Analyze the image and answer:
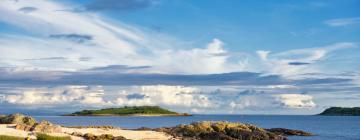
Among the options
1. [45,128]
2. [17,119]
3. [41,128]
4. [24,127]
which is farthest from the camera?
[17,119]

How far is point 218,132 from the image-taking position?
76312mm

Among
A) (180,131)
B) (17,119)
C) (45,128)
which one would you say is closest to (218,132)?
(180,131)

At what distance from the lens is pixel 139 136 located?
65188 mm

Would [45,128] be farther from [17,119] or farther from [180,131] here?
[180,131]

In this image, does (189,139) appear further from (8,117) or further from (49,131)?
(8,117)

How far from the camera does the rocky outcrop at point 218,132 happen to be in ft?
243

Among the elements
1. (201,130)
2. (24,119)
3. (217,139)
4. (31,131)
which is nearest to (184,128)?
(201,130)

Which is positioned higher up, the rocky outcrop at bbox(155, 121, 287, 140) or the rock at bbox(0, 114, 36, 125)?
the rock at bbox(0, 114, 36, 125)

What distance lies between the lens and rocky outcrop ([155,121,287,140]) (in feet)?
243

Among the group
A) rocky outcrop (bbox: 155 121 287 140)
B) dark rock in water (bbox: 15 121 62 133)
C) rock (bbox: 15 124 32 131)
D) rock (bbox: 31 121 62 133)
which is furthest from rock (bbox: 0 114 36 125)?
rocky outcrop (bbox: 155 121 287 140)

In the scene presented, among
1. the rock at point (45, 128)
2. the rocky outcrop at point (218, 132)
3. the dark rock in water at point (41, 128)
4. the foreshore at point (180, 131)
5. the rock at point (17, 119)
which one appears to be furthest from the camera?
the rocky outcrop at point (218, 132)

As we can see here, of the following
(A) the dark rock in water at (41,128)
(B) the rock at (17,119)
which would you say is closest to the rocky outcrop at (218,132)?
(B) the rock at (17,119)

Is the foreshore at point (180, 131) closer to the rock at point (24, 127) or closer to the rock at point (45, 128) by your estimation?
the rock at point (45, 128)

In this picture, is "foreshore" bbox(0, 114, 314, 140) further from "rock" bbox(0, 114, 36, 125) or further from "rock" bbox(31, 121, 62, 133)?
"rock" bbox(31, 121, 62, 133)
